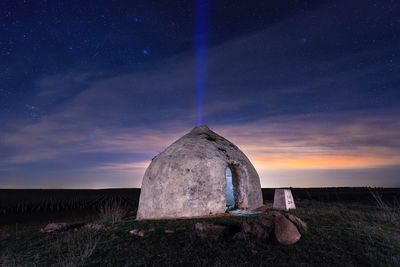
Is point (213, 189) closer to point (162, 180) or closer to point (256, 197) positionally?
point (162, 180)

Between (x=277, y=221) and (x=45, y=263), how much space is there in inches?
226

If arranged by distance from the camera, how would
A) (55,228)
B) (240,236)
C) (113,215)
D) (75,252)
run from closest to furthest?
(240,236), (75,252), (55,228), (113,215)

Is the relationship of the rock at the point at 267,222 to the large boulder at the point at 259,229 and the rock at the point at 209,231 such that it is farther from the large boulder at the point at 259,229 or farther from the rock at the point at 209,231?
the rock at the point at 209,231

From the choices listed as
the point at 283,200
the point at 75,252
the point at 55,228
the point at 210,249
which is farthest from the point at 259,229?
the point at 55,228

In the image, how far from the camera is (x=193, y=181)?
438 inches

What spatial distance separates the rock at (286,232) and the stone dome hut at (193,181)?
3.96 meters

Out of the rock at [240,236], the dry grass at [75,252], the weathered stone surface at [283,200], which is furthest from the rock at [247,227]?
the weathered stone surface at [283,200]

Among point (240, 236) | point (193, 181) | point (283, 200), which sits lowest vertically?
point (240, 236)

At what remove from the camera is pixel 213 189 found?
1127cm

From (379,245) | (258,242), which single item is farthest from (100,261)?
(379,245)

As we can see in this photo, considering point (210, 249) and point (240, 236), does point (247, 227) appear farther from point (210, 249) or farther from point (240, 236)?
point (210, 249)

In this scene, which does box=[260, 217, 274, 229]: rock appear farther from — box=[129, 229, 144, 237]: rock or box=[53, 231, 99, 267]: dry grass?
box=[53, 231, 99, 267]: dry grass

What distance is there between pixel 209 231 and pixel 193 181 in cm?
360

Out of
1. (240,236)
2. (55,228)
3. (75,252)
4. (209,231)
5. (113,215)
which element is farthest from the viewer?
(113,215)
